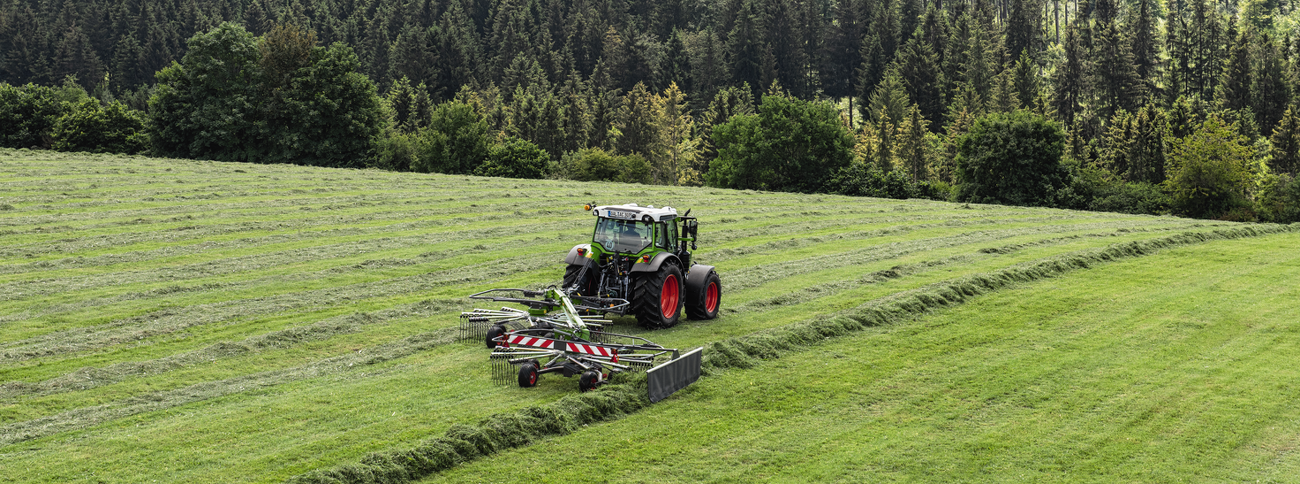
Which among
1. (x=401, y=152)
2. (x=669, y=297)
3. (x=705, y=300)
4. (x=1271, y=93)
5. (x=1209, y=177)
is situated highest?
(x=1271, y=93)

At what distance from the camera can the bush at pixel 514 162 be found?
225 ft

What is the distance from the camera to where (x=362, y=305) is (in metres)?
20.2

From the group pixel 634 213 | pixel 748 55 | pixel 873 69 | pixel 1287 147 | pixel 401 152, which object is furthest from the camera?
pixel 748 55

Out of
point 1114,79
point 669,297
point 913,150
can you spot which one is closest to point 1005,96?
point 913,150

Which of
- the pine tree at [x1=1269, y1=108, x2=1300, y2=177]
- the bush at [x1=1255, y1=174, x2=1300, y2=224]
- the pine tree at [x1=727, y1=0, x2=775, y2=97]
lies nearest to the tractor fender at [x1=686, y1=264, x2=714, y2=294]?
the bush at [x1=1255, y1=174, x2=1300, y2=224]

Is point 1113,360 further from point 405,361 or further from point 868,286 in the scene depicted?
point 405,361

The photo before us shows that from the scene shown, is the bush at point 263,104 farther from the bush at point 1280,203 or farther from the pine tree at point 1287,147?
the pine tree at point 1287,147

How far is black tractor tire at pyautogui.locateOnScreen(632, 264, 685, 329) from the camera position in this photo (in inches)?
673

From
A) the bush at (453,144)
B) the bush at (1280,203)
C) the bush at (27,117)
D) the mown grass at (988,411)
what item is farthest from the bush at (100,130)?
the bush at (1280,203)

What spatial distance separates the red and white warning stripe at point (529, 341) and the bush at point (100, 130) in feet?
178

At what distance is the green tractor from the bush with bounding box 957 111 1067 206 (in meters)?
47.0

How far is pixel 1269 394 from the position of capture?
14195 mm

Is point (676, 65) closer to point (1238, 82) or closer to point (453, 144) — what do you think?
point (1238, 82)

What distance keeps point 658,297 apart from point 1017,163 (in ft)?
167
